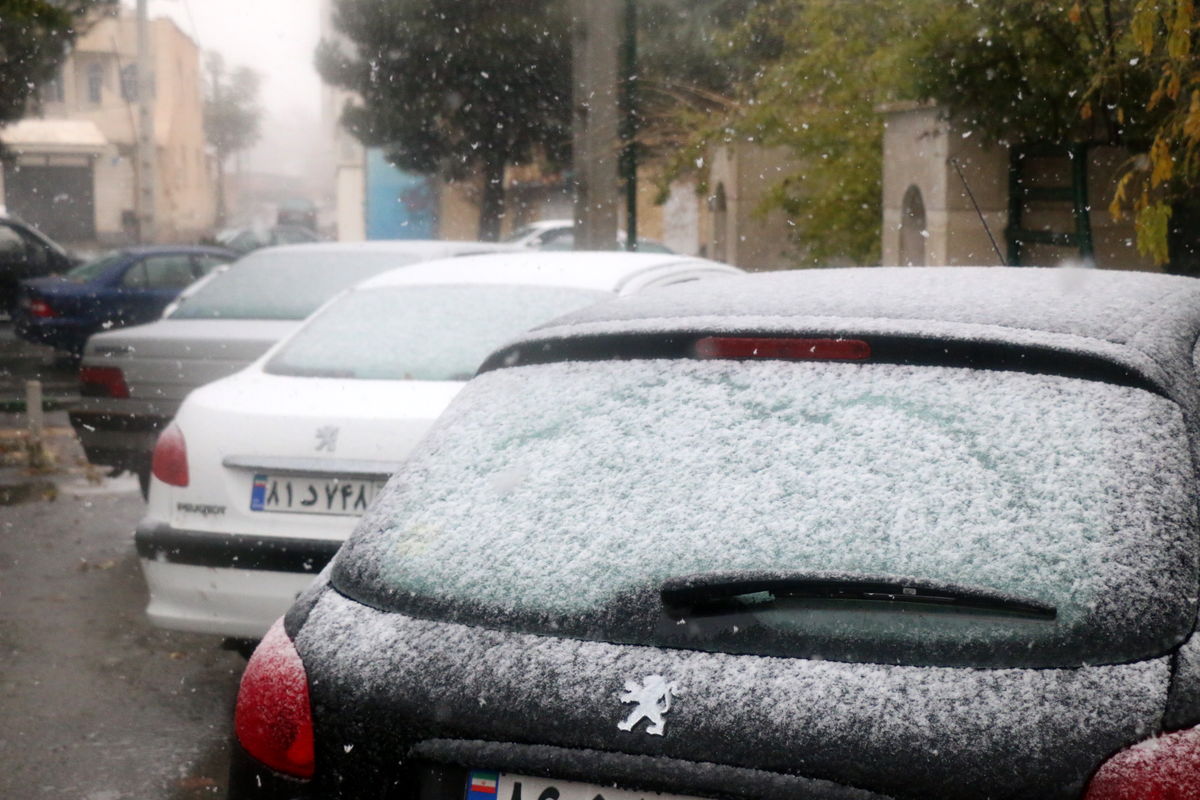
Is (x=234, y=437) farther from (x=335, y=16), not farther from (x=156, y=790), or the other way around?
(x=335, y=16)

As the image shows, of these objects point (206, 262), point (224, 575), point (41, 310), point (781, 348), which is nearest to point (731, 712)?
point (781, 348)

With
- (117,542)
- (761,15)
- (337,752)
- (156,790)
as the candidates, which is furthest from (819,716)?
(761,15)

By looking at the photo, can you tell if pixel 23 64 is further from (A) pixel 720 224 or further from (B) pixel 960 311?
(B) pixel 960 311

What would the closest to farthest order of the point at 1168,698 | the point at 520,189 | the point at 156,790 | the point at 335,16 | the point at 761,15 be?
the point at 1168,698 < the point at 156,790 < the point at 761,15 < the point at 335,16 < the point at 520,189

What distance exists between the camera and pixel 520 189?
43000 mm

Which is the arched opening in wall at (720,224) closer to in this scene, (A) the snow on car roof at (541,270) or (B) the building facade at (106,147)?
(A) the snow on car roof at (541,270)

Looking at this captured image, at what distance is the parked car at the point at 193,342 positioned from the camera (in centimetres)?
759

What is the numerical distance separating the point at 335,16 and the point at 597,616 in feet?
118

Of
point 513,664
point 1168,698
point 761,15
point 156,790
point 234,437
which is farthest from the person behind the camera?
point 761,15

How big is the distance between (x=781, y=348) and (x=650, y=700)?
0.63 meters

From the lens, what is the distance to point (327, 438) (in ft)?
16.2

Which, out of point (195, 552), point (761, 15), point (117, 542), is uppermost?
point (761, 15)

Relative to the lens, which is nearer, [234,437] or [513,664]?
[513,664]

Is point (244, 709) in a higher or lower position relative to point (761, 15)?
lower
